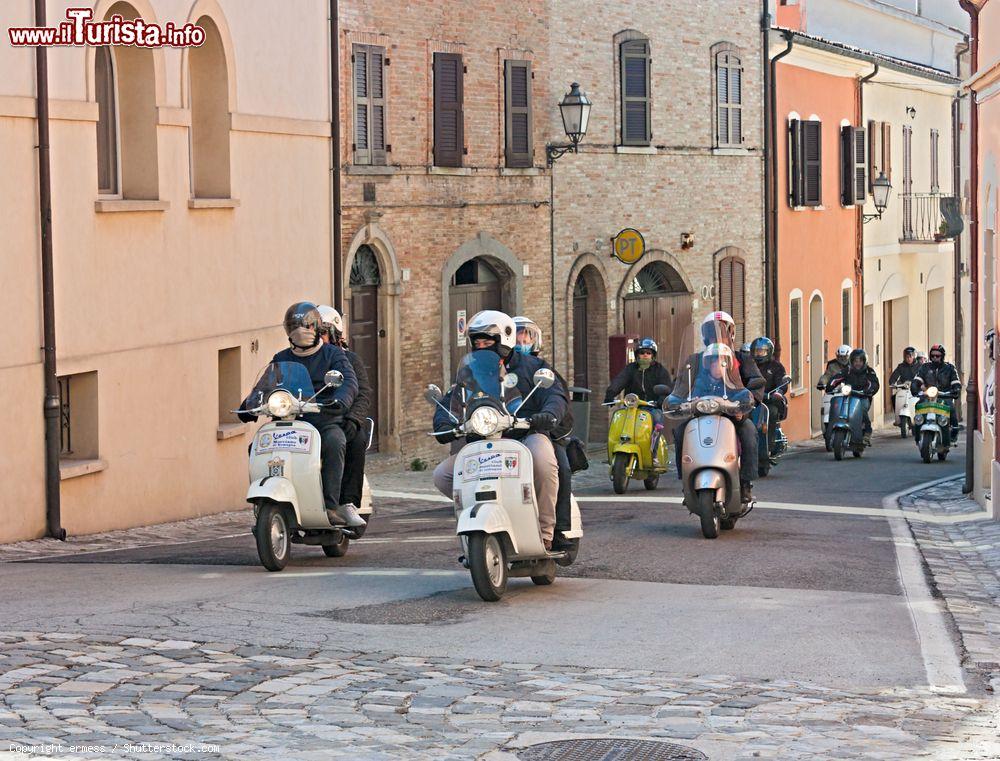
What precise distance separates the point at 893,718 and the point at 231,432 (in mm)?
12662

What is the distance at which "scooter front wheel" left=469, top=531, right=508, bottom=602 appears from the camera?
10.6m

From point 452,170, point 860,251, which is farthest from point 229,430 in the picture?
point 860,251

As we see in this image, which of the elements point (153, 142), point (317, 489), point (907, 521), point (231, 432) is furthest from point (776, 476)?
point (317, 489)

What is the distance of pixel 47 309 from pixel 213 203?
11.6ft

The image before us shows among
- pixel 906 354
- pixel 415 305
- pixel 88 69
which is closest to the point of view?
pixel 88 69

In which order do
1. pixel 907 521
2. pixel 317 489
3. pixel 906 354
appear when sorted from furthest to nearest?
pixel 906 354 → pixel 907 521 → pixel 317 489

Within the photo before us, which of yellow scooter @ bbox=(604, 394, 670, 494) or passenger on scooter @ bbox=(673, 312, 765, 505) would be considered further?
yellow scooter @ bbox=(604, 394, 670, 494)

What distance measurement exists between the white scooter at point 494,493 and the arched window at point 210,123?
30.2 feet

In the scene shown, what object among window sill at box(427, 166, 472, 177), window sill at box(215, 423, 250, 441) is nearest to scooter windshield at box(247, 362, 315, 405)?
window sill at box(215, 423, 250, 441)

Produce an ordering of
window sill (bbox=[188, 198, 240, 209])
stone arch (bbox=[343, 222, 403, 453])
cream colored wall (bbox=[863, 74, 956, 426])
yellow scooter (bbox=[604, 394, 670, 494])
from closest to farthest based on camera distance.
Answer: window sill (bbox=[188, 198, 240, 209]), yellow scooter (bbox=[604, 394, 670, 494]), stone arch (bbox=[343, 222, 403, 453]), cream colored wall (bbox=[863, 74, 956, 426])

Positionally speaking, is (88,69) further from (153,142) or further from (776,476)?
(776,476)

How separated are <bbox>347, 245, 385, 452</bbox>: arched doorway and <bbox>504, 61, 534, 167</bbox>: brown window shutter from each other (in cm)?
396

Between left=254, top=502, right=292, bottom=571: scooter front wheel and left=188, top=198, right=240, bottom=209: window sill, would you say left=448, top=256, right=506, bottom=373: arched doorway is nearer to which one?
left=188, top=198, right=240, bottom=209: window sill

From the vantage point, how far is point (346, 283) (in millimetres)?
24141
